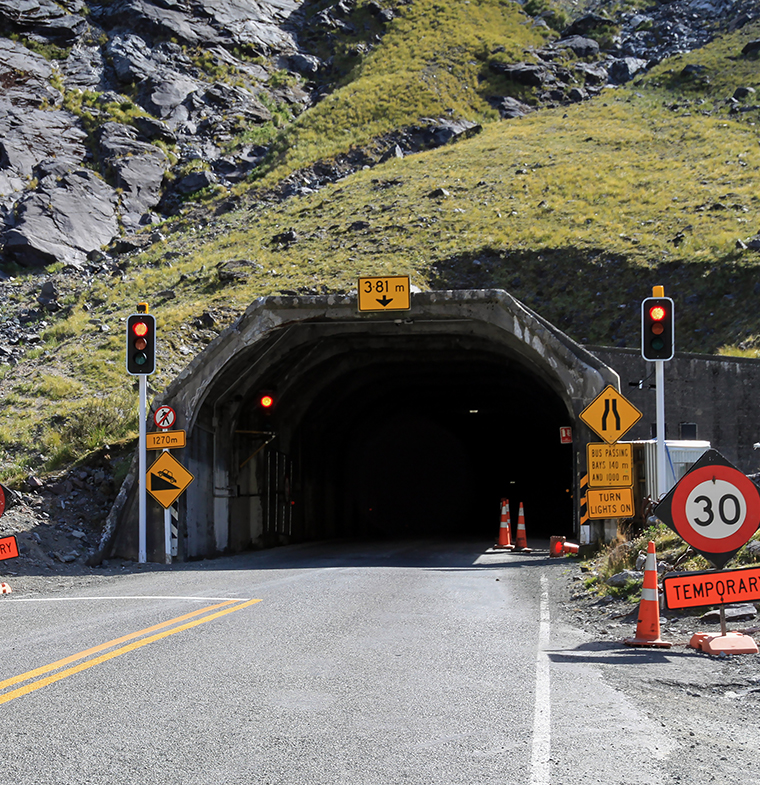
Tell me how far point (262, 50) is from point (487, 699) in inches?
3113

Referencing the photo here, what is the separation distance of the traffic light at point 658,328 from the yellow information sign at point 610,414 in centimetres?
134

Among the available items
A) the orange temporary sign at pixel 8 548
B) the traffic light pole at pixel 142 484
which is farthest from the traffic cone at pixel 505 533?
the orange temporary sign at pixel 8 548

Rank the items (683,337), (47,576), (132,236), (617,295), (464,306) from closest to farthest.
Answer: (47,576)
(464,306)
(683,337)
(617,295)
(132,236)

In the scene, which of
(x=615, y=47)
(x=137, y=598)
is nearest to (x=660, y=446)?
(x=137, y=598)

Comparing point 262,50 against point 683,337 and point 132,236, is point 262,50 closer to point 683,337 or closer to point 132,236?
point 132,236

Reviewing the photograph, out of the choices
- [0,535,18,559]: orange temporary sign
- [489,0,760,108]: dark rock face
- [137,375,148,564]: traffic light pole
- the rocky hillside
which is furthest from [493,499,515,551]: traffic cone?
[489,0,760,108]: dark rock face

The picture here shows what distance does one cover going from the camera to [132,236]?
48125 mm

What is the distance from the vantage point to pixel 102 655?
279 inches

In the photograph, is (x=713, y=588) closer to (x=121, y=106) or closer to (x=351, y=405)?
(x=351, y=405)

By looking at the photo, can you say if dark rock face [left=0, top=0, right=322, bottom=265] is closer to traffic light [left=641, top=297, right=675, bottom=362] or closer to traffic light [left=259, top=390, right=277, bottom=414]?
traffic light [left=259, top=390, right=277, bottom=414]

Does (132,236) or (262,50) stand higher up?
(262,50)

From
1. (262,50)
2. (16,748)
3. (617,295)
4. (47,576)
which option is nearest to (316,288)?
(617,295)

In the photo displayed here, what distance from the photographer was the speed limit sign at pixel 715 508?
25.5ft

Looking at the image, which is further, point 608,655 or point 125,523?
point 125,523
